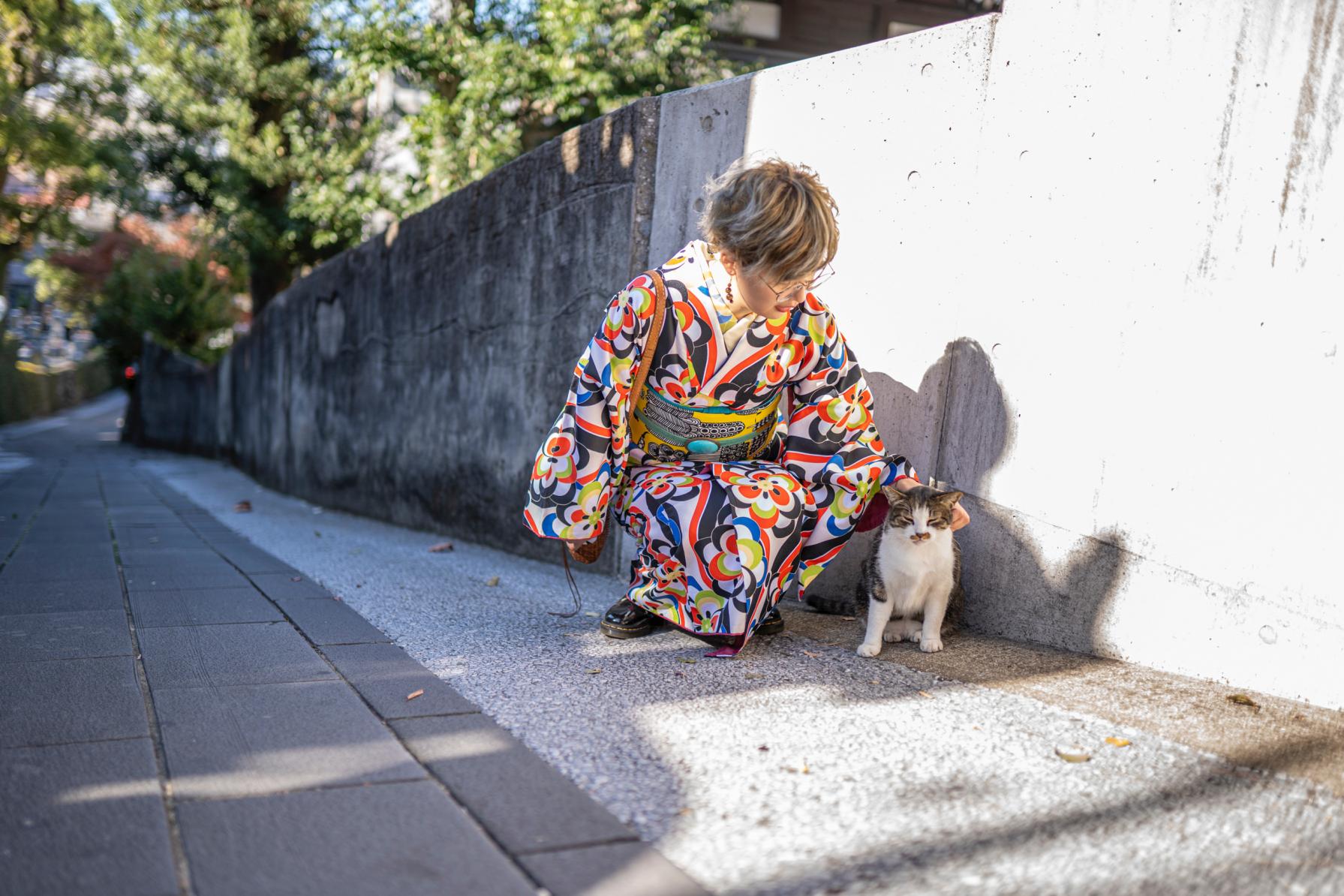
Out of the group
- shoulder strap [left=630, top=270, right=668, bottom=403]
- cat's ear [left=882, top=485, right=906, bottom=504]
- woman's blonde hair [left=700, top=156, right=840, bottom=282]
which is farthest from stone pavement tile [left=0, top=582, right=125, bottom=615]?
cat's ear [left=882, top=485, right=906, bottom=504]

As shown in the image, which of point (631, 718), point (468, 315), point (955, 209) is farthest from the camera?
point (468, 315)

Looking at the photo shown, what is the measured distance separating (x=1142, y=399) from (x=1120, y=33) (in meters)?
0.95

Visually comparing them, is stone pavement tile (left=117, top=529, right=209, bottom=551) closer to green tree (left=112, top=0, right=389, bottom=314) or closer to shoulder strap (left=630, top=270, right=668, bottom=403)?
shoulder strap (left=630, top=270, right=668, bottom=403)

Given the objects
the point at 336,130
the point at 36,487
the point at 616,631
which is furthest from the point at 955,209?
the point at 36,487

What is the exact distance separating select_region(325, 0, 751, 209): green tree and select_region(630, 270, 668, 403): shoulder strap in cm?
471

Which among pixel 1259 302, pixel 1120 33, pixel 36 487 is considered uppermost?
pixel 1120 33

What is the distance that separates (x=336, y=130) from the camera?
418 inches

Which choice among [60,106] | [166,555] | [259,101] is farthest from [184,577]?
[60,106]

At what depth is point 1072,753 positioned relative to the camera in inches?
80.4

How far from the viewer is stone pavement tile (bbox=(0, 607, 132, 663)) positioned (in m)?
2.77

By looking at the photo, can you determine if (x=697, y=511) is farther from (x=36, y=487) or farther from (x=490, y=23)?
(x=36, y=487)

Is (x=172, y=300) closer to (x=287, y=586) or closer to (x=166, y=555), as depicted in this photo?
(x=166, y=555)

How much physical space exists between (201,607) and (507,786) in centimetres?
207

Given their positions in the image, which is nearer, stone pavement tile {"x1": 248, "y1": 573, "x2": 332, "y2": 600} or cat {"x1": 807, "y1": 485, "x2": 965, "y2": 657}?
cat {"x1": 807, "y1": 485, "x2": 965, "y2": 657}
